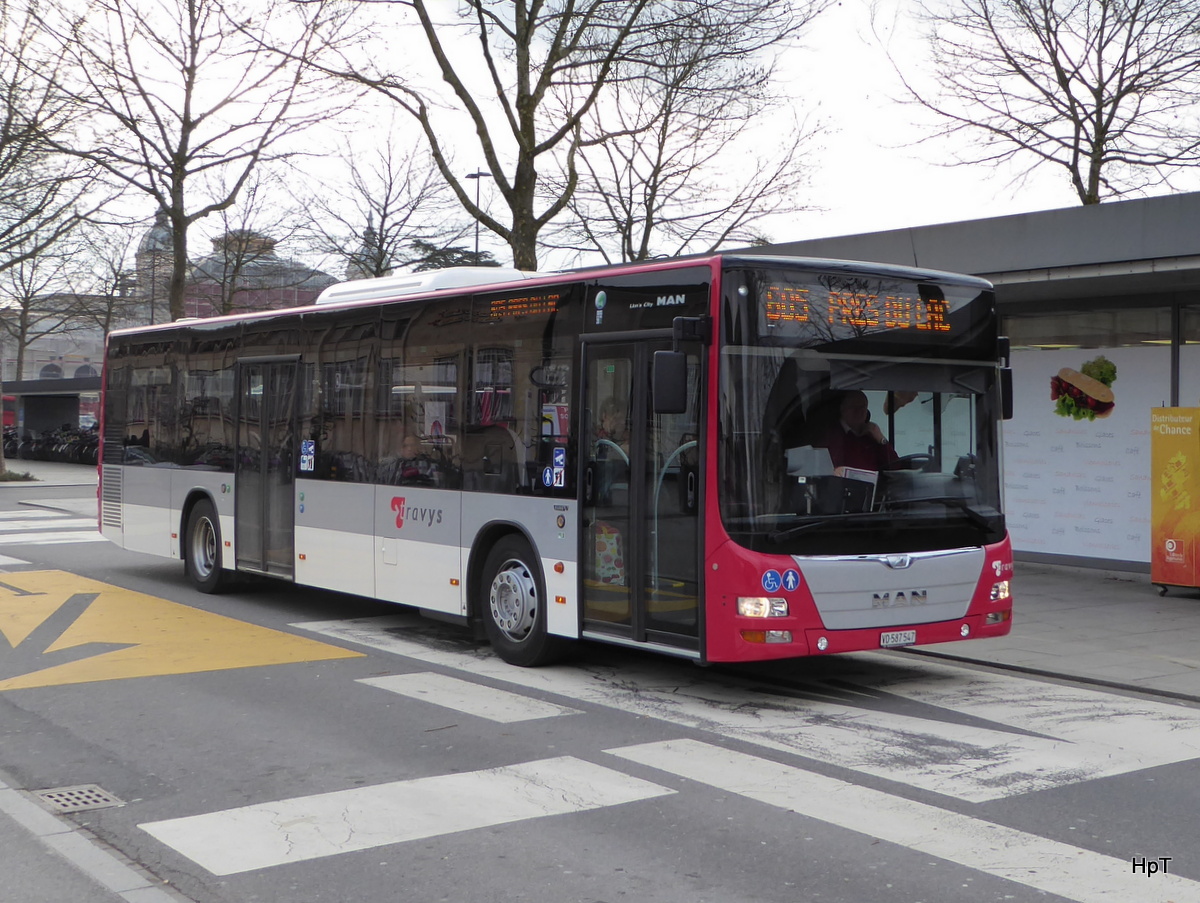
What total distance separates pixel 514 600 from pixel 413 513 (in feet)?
4.96

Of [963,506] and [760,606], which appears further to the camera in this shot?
[963,506]

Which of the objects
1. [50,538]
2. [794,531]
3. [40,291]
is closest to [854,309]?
[794,531]

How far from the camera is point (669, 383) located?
310 inches

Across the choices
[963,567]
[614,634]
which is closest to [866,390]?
[963,567]

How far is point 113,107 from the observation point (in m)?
26.1

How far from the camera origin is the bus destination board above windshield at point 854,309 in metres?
8.12

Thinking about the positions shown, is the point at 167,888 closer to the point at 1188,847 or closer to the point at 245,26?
the point at 1188,847

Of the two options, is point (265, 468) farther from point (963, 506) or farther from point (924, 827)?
point (924, 827)

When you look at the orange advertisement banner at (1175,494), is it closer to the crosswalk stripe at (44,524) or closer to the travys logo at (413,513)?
the travys logo at (413,513)

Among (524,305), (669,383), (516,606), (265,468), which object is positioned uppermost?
(524,305)

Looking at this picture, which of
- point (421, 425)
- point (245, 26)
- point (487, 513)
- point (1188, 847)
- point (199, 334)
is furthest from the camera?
point (245, 26)

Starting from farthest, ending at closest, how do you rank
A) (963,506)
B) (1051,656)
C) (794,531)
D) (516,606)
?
1. (1051,656)
2. (516,606)
3. (963,506)
4. (794,531)

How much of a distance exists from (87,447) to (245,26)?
2924cm

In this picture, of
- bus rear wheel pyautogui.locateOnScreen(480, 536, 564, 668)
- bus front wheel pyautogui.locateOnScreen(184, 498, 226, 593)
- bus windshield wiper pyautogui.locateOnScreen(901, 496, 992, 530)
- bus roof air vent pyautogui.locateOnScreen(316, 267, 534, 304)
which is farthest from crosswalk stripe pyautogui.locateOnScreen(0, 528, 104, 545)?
bus windshield wiper pyautogui.locateOnScreen(901, 496, 992, 530)
